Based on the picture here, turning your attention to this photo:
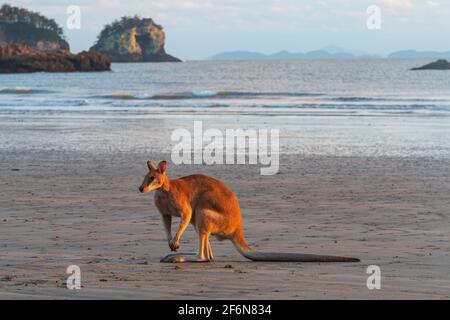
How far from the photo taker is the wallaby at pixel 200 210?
23.2 feet

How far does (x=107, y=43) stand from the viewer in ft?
541

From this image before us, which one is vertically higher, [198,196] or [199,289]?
[198,196]

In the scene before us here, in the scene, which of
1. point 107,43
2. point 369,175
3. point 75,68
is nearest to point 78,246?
point 369,175

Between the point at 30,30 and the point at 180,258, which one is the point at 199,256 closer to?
the point at 180,258

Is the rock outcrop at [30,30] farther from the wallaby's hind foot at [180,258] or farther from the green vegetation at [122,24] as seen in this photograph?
the wallaby's hind foot at [180,258]

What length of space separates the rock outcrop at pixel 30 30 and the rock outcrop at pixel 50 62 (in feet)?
210

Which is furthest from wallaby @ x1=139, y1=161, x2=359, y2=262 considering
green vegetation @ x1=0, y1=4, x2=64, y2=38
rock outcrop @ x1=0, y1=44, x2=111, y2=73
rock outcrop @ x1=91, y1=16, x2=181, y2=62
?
green vegetation @ x1=0, y1=4, x2=64, y2=38

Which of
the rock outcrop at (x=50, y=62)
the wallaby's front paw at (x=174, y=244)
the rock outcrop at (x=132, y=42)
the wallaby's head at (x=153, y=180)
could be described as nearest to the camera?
the wallaby's head at (x=153, y=180)

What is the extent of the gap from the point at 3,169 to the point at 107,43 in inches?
6037

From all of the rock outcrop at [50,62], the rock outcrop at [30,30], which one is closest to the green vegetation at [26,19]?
the rock outcrop at [30,30]

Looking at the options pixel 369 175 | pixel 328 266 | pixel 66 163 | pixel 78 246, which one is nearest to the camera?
pixel 328 266

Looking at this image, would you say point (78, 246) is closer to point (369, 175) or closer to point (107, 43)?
point (369, 175)

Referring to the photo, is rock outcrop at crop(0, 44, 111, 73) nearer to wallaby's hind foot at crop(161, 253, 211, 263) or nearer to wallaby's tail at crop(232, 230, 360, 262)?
wallaby's tail at crop(232, 230, 360, 262)

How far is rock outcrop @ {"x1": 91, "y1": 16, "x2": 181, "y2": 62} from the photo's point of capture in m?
163
